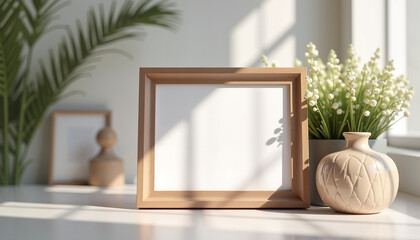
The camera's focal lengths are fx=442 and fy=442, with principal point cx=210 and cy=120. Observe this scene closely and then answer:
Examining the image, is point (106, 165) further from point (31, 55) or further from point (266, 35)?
point (266, 35)

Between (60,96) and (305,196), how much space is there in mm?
1201

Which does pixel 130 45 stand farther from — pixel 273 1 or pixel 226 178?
pixel 226 178

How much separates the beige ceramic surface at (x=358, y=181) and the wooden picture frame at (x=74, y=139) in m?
1.08

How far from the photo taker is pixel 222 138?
110cm

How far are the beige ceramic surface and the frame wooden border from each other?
8 cm

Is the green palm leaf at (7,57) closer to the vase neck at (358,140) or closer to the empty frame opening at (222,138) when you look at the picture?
the empty frame opening at (222,138)

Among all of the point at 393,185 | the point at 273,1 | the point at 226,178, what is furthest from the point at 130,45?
the point at 393,185

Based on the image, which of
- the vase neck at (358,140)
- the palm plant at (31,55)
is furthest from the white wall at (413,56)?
the palm plant at (31,55)

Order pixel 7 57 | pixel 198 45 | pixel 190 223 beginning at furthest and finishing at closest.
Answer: pixel 198 45
pixel 7 57
pixel 190 223

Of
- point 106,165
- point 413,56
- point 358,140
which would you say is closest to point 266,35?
point 413,56

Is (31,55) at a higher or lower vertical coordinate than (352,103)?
higher

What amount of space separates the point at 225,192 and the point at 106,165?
0.74 m

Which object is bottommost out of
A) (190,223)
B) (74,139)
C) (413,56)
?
(190,223)

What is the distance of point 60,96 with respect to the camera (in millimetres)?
1846
